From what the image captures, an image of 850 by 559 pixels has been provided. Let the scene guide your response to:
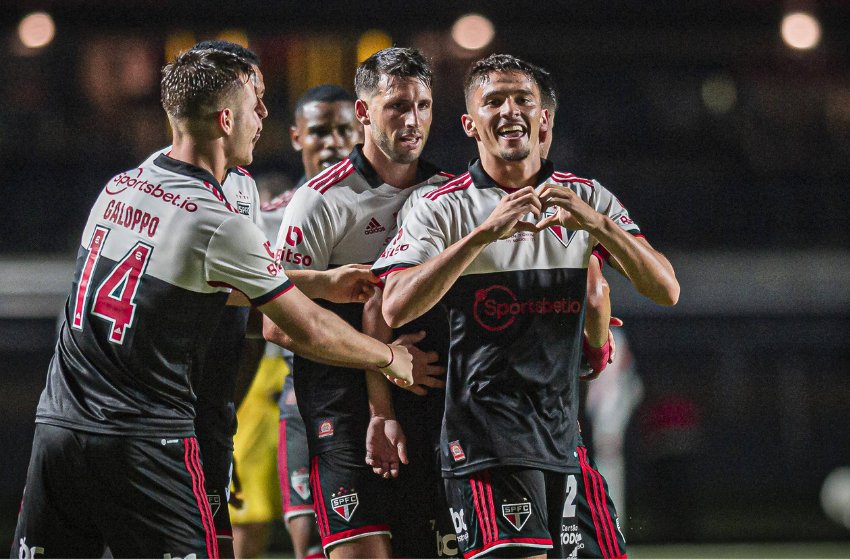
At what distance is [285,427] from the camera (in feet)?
17.5

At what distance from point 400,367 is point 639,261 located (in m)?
0.86

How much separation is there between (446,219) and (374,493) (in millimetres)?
1087

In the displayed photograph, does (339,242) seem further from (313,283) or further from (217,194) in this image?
(217,194)

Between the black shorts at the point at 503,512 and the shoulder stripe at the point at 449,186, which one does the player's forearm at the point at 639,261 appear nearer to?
the shoulder stripe at the point at 449,186

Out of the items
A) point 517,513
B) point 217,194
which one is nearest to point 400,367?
point 517,513

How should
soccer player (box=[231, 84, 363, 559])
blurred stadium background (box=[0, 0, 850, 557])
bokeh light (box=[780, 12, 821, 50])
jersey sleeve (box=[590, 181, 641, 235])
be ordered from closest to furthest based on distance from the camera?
jersey sleeve (box=[590, 181, 641, 235]) < soccer player (box=[231, 84, 363, 559]) < blurred stadium background (box=[0, 0, 850, 557]) < bokeh light (box=[780, 12, 821, 50])

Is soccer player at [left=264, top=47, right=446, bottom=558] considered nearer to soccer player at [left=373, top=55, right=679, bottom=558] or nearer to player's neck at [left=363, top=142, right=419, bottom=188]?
player's neck at [left=363, top=142, right=419, bottom=188]

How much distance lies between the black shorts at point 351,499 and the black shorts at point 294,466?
974 millimetres

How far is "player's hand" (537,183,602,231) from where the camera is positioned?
3539 mm

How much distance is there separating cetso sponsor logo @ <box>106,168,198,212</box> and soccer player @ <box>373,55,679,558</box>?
75 centimetres

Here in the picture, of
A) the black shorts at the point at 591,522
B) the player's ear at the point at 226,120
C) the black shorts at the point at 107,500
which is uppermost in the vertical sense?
the player's ear at the point at 226,120

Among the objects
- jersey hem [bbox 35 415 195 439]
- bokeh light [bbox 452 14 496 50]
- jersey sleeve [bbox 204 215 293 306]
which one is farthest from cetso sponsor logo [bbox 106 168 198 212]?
bokeh light [bbox 452 14 496 50]

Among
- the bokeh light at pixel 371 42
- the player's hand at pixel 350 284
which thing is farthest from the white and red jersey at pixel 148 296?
the bokeh light at pixel 371 42

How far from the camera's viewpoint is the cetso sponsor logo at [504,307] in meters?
3.81
